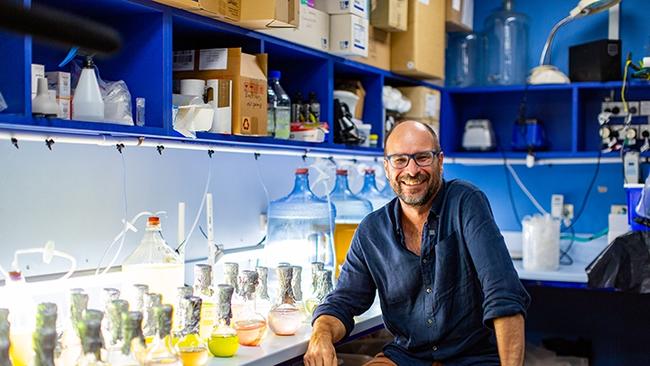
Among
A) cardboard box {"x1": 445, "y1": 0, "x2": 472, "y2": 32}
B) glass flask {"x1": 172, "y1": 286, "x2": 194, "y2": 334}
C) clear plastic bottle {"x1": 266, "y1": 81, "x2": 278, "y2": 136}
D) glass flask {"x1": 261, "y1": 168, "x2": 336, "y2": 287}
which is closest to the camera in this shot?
glass flask {"x1": 172, "y1": 286, "x2": 194, "y2": 334}

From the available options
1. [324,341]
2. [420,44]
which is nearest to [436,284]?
[324,341]

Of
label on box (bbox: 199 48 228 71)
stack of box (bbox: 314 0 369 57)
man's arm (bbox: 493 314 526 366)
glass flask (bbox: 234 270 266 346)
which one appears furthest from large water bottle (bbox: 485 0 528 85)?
glass flask (bbox: 234 270 266 346)

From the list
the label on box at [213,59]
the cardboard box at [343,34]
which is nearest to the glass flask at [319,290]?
the label on box at [213,59]

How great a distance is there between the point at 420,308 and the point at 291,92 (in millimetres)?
1226

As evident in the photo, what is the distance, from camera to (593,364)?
168 inches

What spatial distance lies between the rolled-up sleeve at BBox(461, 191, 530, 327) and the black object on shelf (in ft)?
6.14

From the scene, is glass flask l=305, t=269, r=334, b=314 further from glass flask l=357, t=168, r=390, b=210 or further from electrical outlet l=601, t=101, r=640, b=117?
electrical outlet l=601, t=101, r=640, b=117

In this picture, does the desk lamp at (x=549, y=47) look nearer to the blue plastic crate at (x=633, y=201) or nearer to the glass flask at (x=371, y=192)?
the blue plastic crate at (x=633, y=201)

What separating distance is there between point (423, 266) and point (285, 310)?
47 centimetres

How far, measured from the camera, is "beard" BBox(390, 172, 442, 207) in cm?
254

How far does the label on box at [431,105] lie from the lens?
13.4ft

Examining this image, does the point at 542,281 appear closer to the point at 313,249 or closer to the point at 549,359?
the point at 549,359

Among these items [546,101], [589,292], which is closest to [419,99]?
[546,101]

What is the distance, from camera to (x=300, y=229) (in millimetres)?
3271
